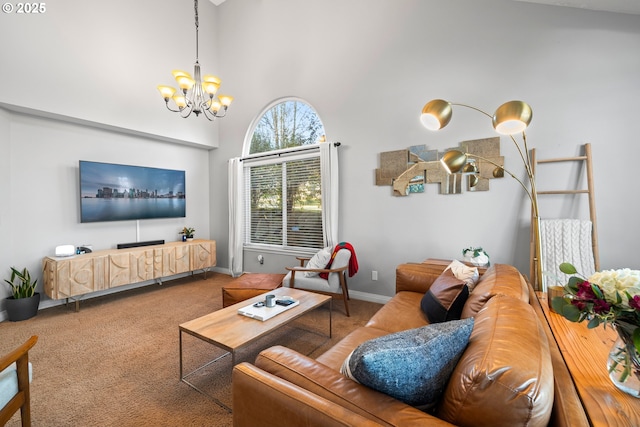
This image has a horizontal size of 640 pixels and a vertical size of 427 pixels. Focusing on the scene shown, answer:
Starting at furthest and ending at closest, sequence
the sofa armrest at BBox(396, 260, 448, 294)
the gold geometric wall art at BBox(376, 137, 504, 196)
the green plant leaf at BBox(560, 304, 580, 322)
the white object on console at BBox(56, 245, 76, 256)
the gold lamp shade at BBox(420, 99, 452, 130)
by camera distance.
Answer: the white object on console at BBox(56, 245, 76, 256) → the gold geometric wall art at BBox(376, 137, 504, 196) → the sofa armrest at BBox(396, 260, 448, 294) → the gold lamp shade at BBox(420, 99, 452, 130) → the green plant leaf at BBox(560, 304, 580, 322)

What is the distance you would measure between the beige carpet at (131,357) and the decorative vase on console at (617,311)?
1.91 m

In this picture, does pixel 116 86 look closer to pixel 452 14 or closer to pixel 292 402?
pixel 452 14

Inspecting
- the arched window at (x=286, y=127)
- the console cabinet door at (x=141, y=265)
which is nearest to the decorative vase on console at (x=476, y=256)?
the arched window at (x=286, y=127)

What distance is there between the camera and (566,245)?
2549 mm

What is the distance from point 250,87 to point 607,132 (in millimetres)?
4942

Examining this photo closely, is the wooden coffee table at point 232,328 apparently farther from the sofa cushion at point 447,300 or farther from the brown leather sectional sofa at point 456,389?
the sofa cushion at point 447,300

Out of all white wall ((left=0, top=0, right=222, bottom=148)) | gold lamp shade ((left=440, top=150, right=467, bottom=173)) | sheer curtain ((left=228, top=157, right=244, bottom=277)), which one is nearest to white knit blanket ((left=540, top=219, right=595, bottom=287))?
gold lamp shade ((left=440, top=150, right=467, bottom=173))

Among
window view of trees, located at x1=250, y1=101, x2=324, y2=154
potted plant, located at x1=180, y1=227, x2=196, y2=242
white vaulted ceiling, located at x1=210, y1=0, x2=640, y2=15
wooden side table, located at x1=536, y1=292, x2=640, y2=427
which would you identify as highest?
white vaulted ceiling, located at x1=210, y1=0, x2=640, y2=15

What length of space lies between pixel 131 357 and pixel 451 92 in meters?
4.31

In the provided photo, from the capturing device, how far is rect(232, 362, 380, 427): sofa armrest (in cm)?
83

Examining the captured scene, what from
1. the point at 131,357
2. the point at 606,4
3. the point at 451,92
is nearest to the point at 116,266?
the point at 131,357

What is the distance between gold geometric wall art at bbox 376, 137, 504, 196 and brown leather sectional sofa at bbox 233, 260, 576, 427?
2.09 m

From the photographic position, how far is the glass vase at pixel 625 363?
0.77 metres

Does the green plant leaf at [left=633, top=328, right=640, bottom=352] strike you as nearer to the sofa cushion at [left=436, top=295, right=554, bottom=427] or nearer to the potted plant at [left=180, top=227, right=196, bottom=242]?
the sofa cushion at [left=436, top=295, right=554, bottom=427]
